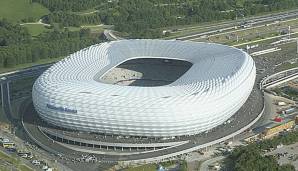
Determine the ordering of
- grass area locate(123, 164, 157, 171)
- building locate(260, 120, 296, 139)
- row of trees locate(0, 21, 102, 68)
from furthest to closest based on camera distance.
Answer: row of trees locate(0, 21, 102, 68) → building locate(260, 120, 296, 139) → grass area locate(123, 164, 157, 171)

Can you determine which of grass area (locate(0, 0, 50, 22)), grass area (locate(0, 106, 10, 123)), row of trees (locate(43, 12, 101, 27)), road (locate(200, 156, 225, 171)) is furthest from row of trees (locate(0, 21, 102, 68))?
road (locate(200, 156, 225, 171))

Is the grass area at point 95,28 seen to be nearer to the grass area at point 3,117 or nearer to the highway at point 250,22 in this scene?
the highway at point 250,22

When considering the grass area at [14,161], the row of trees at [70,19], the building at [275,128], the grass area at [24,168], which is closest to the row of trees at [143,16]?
the row of trees at [70,19]

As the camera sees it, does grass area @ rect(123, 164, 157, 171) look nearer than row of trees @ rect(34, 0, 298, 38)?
Yes

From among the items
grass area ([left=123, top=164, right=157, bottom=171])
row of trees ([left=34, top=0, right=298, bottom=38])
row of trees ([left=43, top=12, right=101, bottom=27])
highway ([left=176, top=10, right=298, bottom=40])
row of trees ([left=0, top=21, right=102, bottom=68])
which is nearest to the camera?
grass area ([left=123, top=164, right=157, bottom=171])

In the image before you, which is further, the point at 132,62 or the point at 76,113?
the point at 132,62

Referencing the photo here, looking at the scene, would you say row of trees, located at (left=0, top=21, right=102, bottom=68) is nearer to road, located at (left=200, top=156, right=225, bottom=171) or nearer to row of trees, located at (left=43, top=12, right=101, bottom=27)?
row of trees, located at (left=43, top=12, right=101, bottom=27)

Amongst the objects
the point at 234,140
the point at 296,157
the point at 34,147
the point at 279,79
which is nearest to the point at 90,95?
the point at 34,147

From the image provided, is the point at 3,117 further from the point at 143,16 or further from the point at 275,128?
the point at 143,16

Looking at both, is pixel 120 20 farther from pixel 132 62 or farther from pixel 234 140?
pixel 234 140
